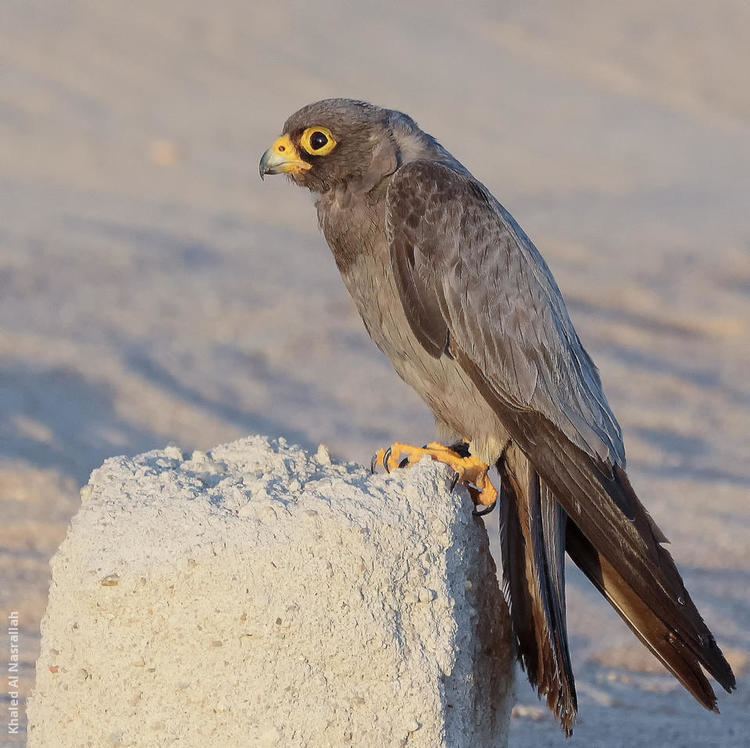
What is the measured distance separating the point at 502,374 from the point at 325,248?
10.6 meters

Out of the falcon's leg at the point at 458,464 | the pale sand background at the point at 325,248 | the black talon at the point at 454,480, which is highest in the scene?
the pale sand background at the point at 325,248

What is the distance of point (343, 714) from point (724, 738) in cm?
288

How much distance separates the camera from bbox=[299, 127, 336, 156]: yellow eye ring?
18.3 feet

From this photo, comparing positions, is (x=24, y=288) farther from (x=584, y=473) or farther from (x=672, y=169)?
(x=672, y=169)

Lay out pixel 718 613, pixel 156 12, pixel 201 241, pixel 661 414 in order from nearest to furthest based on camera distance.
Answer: pixel 718 613, pixel 661 414, pixel 201 241, pixel 156 12

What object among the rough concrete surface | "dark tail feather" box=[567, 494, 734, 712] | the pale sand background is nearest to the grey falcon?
"dark tail feather" box=[567, 494, 734, 712]

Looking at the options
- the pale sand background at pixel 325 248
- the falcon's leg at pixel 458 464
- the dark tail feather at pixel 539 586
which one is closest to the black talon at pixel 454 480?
the falcon's leg at pixel 458 464

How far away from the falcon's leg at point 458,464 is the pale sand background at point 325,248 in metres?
1.65

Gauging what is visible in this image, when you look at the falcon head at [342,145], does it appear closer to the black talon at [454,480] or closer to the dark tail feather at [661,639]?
the black talon at [454,480]

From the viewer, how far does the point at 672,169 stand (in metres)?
20.2

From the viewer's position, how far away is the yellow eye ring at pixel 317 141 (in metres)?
5.59

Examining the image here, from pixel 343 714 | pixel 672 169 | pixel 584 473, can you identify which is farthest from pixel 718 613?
pixel 672 169

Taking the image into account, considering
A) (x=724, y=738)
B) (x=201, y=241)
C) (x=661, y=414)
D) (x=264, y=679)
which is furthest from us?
(x=201, y=241)

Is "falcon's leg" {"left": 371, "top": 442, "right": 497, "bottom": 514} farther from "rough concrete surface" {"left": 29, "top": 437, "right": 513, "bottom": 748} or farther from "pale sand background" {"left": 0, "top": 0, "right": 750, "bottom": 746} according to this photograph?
"pale sand background" {"left": 0, "top": 0, "right": 750, "bottom": 746}
